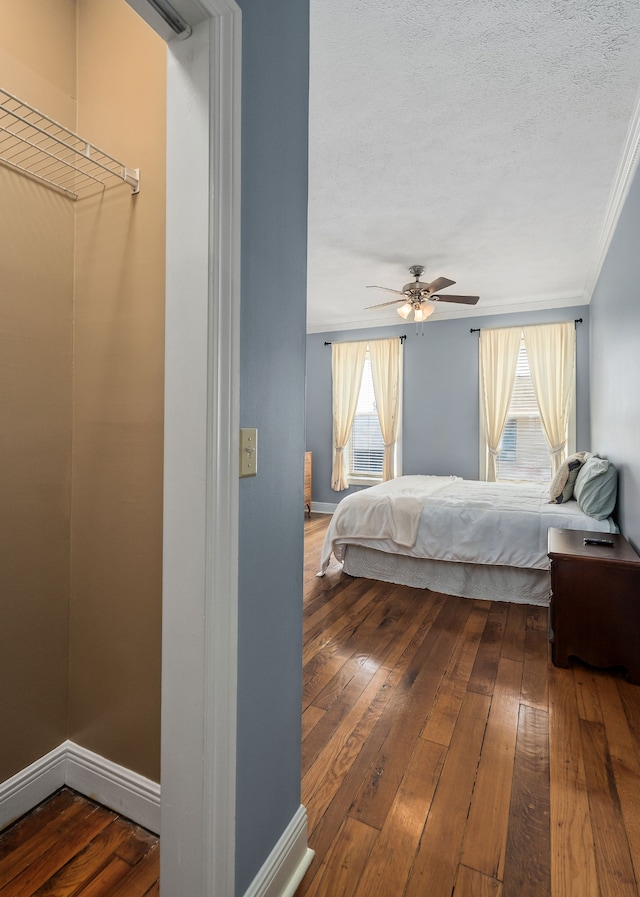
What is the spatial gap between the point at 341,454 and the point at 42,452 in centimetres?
550

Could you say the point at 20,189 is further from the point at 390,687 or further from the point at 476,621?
the point at 476,621

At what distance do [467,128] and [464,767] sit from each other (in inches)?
122

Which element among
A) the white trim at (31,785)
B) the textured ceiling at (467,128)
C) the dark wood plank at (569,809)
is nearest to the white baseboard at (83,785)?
the white trim at (31,785)

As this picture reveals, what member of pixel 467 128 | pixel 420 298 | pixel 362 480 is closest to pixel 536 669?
pixel 467 128

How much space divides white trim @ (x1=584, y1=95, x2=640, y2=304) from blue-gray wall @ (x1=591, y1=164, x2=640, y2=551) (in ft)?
0.28

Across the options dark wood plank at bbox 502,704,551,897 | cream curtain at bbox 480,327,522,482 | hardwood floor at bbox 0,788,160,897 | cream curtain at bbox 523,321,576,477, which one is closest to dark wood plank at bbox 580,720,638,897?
dark wood plank at bbox 502,704,551,897

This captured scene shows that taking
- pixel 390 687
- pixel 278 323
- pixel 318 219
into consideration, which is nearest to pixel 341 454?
pixel 318 219

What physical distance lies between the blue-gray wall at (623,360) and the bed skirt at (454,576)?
761 mm

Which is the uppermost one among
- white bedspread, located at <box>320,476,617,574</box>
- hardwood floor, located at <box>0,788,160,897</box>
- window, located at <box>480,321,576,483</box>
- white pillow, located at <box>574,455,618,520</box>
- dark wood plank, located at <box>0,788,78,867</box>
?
window, located at <box>480,321,576,483</box>

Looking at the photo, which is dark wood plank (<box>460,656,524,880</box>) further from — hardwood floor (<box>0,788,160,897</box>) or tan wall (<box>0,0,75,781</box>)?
tan wall (<box>0,0,75,781</box>)

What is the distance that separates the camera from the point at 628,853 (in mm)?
1386

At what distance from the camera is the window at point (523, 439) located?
18.7 feet

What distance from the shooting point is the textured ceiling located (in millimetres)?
1914

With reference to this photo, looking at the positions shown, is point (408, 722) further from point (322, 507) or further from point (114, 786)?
point (322, 507)
